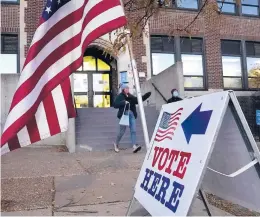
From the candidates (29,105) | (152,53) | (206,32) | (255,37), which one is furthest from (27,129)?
(255,37)

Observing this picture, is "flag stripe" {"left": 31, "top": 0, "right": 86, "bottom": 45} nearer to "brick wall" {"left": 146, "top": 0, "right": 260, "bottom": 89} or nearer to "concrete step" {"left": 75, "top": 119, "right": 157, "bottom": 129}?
"concrete step" {"left": 75, "top": 119, "right": 157, "bottom": 129}

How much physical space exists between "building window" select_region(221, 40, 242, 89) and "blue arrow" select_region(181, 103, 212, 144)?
50.9ft

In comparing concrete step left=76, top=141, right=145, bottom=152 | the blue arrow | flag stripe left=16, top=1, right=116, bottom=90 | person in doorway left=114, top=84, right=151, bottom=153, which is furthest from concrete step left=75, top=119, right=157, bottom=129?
the blue arrow

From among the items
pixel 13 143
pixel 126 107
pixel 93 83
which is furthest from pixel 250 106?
pixel 13 143

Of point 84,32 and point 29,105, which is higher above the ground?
point 84,32

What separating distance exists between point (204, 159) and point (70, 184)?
11.9 feet

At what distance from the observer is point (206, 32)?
17.4 metres

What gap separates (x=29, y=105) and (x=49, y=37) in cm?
80

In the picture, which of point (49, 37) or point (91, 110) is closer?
point (49, 37)

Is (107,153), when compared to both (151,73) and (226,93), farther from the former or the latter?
(151,73)

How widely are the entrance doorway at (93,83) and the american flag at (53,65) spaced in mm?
13457

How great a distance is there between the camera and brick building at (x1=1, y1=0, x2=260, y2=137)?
15.1m

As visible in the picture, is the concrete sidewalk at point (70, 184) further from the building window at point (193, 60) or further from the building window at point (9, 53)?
the building window at point (193, 60)

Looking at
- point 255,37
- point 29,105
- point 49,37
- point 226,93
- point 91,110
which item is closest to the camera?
point 226,93
